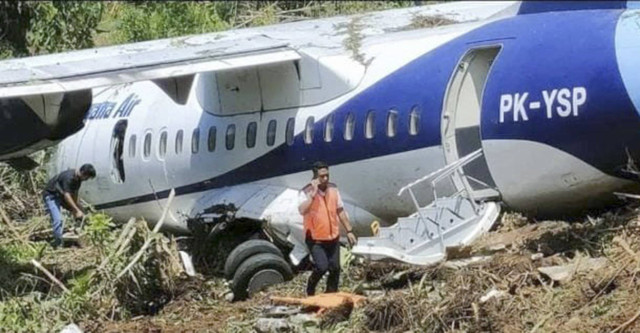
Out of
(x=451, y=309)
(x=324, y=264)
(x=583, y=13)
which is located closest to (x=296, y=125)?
(x=324, y=264)

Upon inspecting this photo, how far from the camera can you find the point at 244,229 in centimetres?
1691

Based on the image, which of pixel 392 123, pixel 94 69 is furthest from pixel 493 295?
pixel 94 69

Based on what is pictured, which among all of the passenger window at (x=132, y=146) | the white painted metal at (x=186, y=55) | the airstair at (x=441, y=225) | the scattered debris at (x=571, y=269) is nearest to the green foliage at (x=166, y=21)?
the white painted metal at (x=186, y=55)

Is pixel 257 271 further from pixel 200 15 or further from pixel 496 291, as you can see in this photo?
pixel 200 15

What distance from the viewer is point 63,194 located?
18.7m

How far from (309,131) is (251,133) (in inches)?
45.2

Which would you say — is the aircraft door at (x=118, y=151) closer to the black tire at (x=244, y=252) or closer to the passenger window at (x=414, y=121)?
the black tire at (x=244, y=252)

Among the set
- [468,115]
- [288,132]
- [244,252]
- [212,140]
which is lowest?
[244,252]

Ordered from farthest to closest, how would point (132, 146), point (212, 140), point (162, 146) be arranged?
point (132, 146) → point (162, 146) → point (212, 140)

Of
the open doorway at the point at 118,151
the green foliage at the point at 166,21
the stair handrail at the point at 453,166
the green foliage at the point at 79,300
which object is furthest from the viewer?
the green foliage at the point at 166,21

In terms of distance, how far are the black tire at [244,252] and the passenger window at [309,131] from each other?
1.28 meters

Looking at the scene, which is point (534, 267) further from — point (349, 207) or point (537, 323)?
point (349, 207)

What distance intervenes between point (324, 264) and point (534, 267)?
2.22 meters

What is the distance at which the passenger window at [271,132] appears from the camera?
55.9 feet
